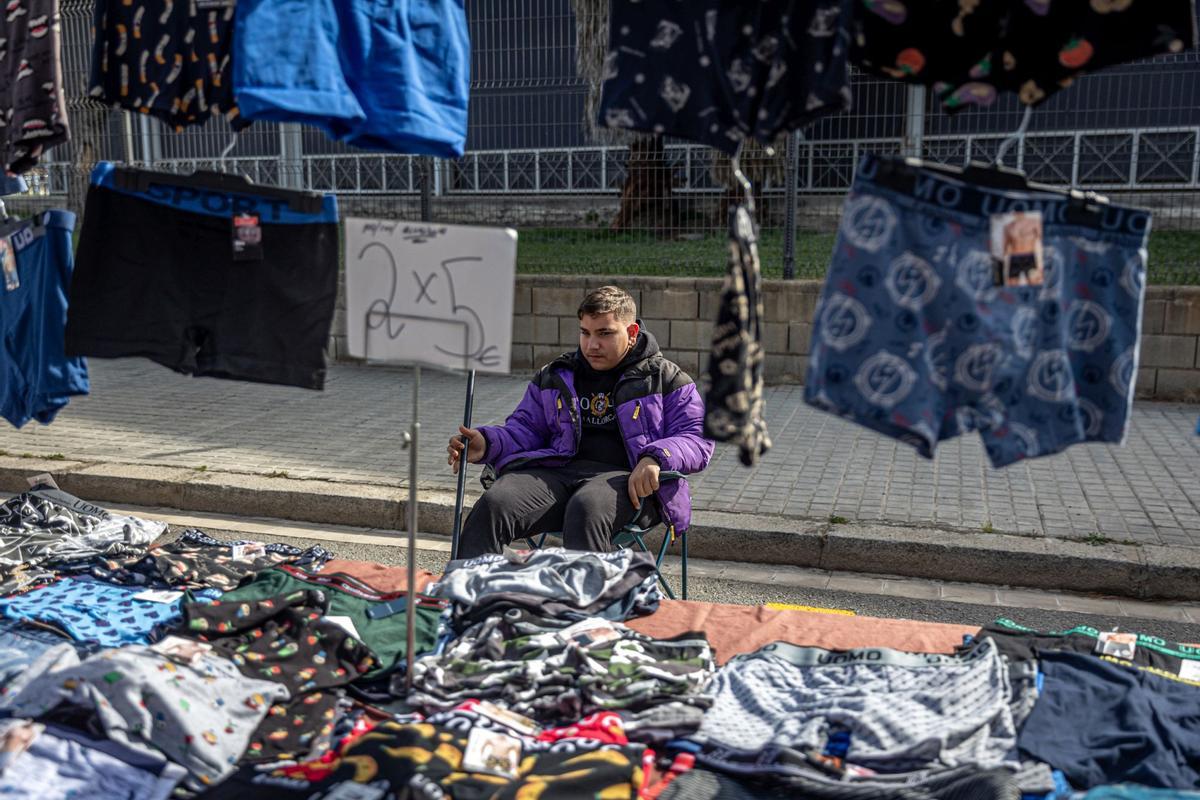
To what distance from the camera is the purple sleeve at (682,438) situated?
3.94 meters

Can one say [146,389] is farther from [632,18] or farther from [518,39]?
[632,18]

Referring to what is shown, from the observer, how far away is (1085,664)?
2.68 m

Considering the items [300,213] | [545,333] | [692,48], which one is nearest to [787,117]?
[692,48]

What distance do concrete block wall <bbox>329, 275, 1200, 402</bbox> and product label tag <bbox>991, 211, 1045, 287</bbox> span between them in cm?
525

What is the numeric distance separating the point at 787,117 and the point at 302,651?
6.22 feet

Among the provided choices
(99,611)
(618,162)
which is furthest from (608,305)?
(618,162)

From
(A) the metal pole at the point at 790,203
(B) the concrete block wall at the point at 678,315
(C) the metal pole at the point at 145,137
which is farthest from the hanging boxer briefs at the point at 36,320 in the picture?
(A) the metal pole at the point at 790,203

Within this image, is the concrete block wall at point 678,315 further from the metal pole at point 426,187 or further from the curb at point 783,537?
the curb at point 783,537

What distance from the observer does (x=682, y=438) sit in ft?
13.3

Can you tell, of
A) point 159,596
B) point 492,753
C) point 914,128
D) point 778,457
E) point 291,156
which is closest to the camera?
point 492,753

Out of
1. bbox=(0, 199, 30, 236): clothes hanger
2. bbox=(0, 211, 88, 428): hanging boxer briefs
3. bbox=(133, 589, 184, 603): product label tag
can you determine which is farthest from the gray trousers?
bbox=(0, 199, 30, 236): clothes hanger

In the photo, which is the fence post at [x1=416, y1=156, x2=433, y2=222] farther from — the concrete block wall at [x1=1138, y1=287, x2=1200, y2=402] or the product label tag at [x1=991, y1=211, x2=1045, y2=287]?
the product label tag at [x1=991, y1=211, x2=1045, y2=287]

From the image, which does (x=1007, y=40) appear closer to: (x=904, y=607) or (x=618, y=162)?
(x=904, y=607)

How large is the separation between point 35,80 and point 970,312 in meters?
2.77
